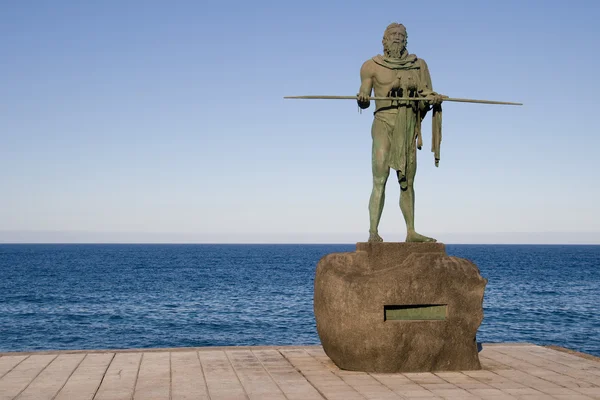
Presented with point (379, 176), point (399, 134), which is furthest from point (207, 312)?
point (399, 134)

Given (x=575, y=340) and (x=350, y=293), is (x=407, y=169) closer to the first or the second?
(x=350, y=293)

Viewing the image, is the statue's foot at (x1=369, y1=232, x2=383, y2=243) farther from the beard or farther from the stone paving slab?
the beard

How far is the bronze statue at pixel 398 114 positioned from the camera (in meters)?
11.3

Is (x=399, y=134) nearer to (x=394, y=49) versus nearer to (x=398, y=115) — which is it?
(x=398, y=115)

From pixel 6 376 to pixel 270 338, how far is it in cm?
1882

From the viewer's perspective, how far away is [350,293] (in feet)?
33.8

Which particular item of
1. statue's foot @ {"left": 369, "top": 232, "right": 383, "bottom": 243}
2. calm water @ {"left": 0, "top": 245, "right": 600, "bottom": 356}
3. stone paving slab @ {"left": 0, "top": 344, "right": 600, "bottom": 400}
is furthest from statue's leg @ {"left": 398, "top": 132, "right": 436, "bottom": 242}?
calm water @ {"left": 0, "top": 245, "right": 600, "bottom": 356}

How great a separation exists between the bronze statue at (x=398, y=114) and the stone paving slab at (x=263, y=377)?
2.23m

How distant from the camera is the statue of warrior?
11.3m

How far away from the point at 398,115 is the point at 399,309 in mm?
2872

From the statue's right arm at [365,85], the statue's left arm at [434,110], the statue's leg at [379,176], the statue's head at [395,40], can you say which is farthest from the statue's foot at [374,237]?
the statue's head at [395,40]

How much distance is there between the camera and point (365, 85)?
11344 mm

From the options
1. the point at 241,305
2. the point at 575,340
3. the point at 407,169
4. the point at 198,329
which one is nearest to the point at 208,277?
the point at 241,305

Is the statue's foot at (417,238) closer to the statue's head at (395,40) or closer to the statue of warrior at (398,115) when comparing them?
the statue of warrior at (398,115)
